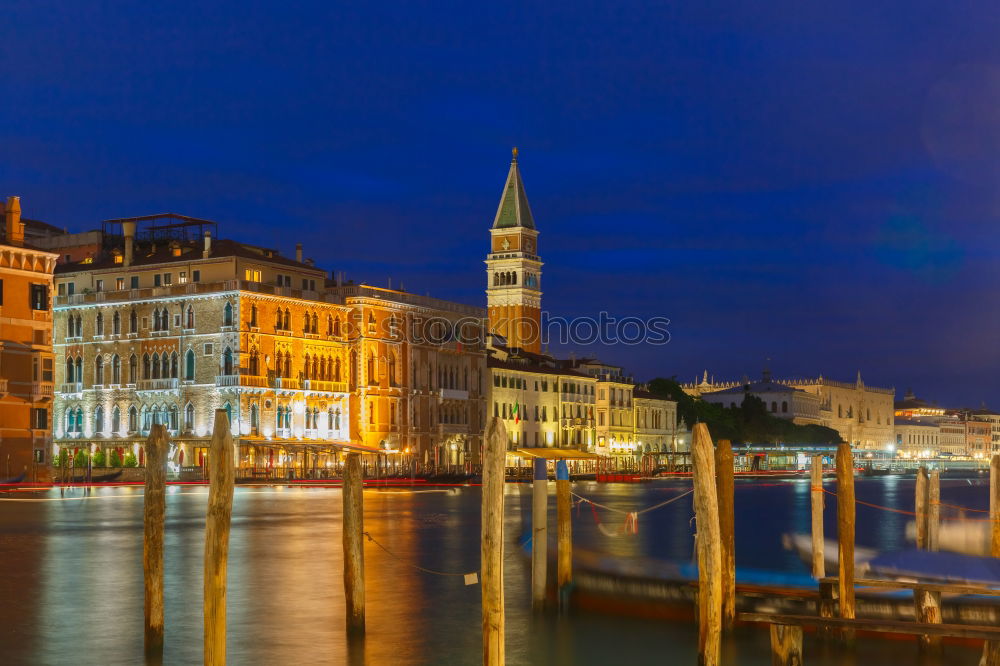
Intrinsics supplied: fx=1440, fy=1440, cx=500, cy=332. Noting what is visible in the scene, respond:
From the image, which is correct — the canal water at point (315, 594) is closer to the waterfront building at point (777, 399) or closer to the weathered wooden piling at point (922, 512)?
the weathered wooden piling at point (922, 512)

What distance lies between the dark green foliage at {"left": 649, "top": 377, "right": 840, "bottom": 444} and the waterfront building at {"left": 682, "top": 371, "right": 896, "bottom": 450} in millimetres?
30220

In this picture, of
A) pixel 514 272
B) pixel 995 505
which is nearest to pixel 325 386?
pixel 514 272

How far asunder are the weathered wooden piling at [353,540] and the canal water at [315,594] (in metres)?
0.49

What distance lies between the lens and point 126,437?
68062mm

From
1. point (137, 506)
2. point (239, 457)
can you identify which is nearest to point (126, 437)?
point (239, 457)

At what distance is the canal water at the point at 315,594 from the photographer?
1747cm

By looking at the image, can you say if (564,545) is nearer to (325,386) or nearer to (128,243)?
(325,386)

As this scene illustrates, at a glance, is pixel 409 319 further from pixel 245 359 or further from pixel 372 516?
pixel 372 516

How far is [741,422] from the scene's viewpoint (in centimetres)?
12838

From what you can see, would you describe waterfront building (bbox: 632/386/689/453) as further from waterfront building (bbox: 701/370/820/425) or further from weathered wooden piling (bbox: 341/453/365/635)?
weathered wooden piling (bbox: 341/453/365/635)

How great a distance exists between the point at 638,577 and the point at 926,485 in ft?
24.9

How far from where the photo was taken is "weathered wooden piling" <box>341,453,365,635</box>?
1708cm

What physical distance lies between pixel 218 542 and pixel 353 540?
3.05 meters

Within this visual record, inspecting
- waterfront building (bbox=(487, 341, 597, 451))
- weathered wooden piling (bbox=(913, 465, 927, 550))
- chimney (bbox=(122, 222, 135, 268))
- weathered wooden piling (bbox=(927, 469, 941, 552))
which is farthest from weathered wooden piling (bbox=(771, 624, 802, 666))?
waterfront building (bbox=(487, 341, 597, 451))
